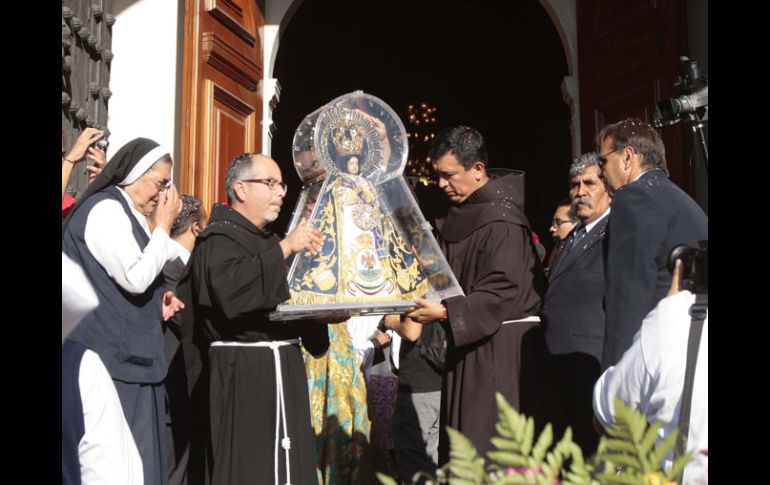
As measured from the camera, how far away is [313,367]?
5453mm

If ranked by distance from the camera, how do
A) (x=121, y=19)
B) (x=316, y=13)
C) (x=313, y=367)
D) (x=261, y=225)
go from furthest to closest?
1. (x=316, y=13)
2. (x=121, y=19)
3. (x=313, y=367)
4. (x=261, y=225)

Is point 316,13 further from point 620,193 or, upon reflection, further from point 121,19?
point 620,193

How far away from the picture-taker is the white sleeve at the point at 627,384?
2470mm

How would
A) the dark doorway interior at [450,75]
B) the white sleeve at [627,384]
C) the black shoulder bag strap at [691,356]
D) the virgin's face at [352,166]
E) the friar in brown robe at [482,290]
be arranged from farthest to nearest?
the dark doorway interior at [450,75] → the friar in brown robe at [482,290] → the virgin's face at [352,166] → the white sleeve at [627,384] → the black shoulder bag strap at [691,356]

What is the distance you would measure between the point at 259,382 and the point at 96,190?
1069 millimetres

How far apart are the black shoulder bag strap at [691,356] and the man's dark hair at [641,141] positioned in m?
1.51

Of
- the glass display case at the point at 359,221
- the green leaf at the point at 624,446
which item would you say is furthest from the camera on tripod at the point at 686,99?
the green leaf at the point at 624,446

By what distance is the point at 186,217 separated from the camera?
17.8 ft

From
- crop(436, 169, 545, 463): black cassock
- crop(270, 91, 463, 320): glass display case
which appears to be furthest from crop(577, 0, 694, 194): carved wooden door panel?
crop(270, 91, 463, 320): glass display case

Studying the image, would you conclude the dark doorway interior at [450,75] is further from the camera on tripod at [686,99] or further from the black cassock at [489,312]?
the camera on tripod at [686,99]

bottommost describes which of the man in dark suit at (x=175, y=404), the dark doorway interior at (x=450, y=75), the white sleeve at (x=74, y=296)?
the man in dark suit at (x=175, y=404)

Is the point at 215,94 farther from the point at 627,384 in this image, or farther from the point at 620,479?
the point at 620,479

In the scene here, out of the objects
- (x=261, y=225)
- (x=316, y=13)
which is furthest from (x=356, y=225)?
(x=316, y=13)

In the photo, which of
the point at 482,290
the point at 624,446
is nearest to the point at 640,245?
the point at 482,290
